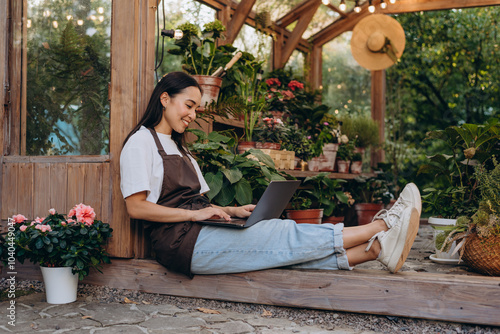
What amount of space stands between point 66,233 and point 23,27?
1.49 metres

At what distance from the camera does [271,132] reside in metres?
4.20

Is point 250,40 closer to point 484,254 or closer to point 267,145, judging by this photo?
point 267,145

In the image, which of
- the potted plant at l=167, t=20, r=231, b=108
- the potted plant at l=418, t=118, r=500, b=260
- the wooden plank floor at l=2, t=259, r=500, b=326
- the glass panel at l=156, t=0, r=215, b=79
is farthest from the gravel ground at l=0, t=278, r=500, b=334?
the glass panel at l=156, t=0, r=215, b=79

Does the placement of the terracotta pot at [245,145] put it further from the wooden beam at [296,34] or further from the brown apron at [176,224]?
the wooden beam at [296,34]

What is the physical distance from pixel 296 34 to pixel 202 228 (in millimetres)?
4712

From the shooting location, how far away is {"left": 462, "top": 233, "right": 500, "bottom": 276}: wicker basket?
2.44 m

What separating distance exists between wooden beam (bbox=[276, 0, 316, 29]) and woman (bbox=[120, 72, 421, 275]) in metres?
4.32

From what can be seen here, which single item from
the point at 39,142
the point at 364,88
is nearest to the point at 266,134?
the point at 39,142

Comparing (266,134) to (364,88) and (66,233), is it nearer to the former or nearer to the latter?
(66,233)

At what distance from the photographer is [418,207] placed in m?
2.17

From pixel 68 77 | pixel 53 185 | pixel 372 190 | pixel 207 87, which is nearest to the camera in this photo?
pixel 53 185

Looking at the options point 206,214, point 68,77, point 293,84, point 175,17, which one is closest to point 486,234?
point 206,214

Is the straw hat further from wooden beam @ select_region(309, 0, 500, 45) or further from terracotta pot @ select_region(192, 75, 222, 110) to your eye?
terracotta pot @ select_region(192, 75, 222, 110)

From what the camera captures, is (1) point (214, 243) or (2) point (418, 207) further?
(1) point (214, 243)
